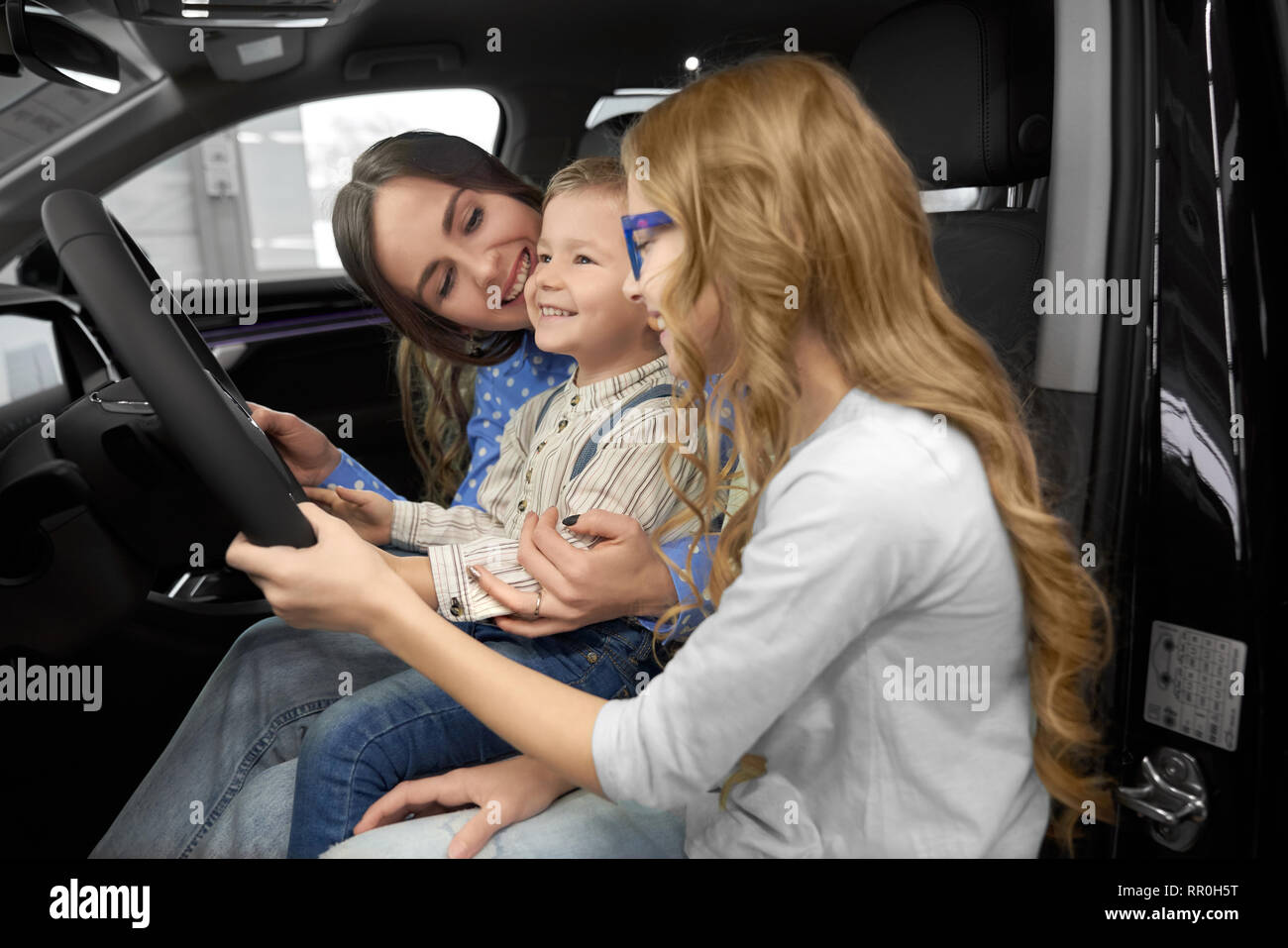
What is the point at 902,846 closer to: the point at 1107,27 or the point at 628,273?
the point at 628,273

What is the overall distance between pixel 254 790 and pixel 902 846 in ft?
2.05

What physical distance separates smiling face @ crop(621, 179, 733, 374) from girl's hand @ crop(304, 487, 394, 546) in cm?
49

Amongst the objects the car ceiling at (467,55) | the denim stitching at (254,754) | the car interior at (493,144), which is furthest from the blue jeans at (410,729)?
the car ceiling at (467,55)

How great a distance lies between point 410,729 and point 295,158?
21.8 inches

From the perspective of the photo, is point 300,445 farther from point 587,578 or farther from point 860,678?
point 860,678

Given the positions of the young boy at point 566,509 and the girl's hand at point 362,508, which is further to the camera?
the girl's hand at point 362,508

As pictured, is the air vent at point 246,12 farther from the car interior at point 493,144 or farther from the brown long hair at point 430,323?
the brown long hair at point 430,323

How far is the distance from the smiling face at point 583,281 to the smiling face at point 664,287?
0.53 ft

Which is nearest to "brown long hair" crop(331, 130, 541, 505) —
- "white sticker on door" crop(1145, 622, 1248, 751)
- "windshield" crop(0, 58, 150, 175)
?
"windshield" crop(0, 58, 150, 175)

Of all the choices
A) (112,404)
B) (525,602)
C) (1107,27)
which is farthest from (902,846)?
(112,404)

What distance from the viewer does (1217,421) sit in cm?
85

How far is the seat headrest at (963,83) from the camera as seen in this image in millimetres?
940

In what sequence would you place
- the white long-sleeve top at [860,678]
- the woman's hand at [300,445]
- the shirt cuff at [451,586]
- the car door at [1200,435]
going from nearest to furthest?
1. the white long-sleeve top at [860,678]
2. the car door at [1200,435]
3. the shirt cuff at [451,586]
4. the woman's hand at [300,445]

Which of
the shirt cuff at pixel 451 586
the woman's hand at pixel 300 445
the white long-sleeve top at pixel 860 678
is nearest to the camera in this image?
the white long-sleeve top at pixel 860 678
